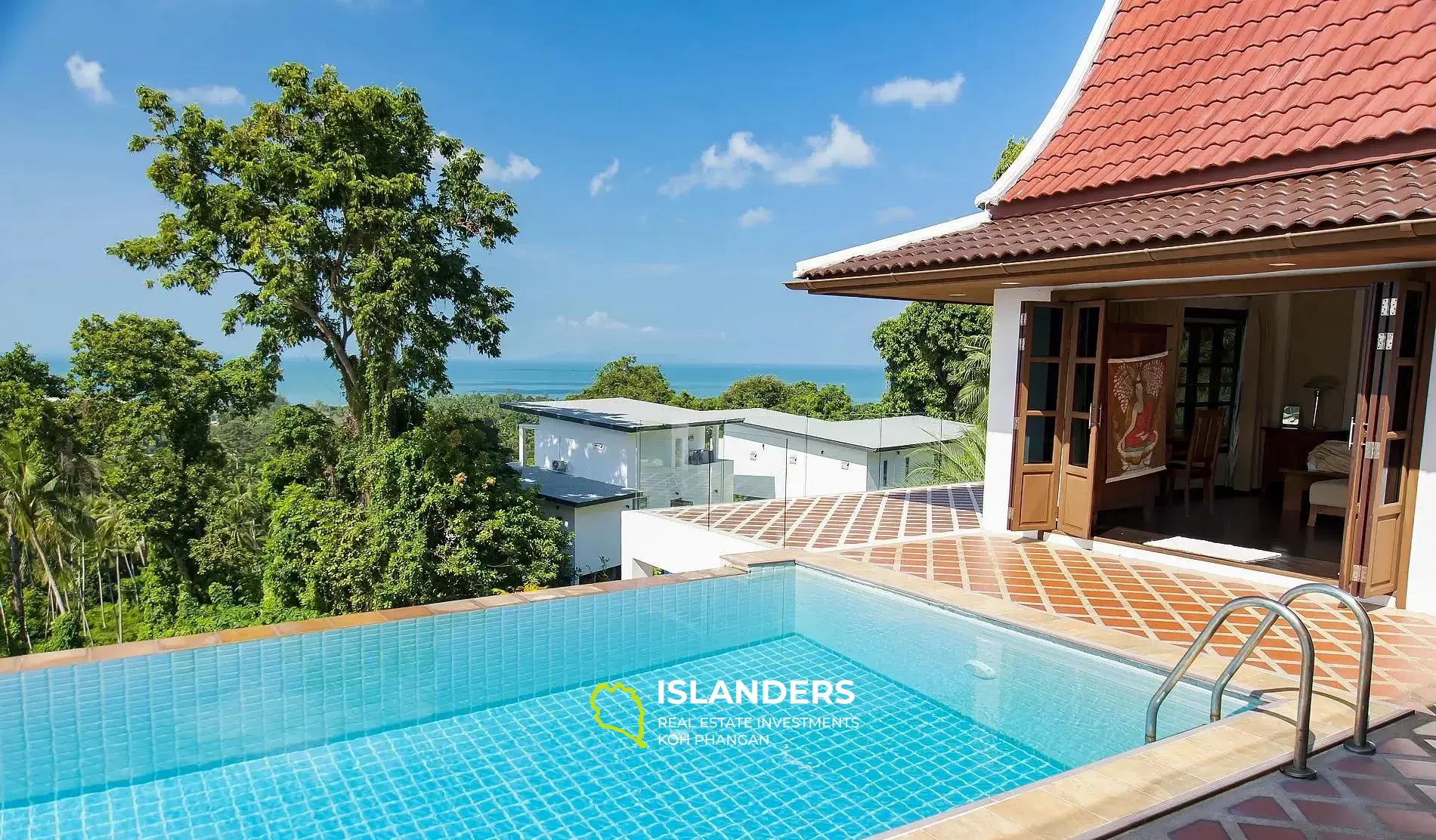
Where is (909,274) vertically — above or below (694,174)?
below

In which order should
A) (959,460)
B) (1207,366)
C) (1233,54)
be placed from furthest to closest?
(959,460) < (1207,366) < (1233,54)

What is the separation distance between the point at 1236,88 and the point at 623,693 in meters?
7.77

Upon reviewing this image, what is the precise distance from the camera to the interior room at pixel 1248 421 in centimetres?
820

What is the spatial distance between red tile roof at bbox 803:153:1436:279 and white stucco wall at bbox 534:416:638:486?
1898 cm

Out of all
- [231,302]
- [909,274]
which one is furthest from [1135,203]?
[231,302]

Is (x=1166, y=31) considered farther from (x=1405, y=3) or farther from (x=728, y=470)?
(x=728, y=470)

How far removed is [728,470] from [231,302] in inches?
513

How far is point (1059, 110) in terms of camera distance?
28.5 ft

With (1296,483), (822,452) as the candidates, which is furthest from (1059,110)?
(822,452)

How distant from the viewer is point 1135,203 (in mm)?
7082

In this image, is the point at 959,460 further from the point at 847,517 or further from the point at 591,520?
the point at 591,520

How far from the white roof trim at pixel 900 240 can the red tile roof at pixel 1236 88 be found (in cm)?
49

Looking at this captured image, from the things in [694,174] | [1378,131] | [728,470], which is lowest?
[728,470]

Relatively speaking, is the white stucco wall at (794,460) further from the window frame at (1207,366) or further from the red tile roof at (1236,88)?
the red tile roof at (1236,88)
